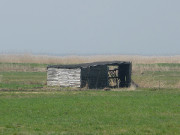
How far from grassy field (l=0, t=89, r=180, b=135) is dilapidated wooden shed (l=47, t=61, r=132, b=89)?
1508 centimetres

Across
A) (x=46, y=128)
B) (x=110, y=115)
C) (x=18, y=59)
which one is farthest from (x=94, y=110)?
(x=18, y=59)

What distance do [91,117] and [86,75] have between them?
80.4 feet

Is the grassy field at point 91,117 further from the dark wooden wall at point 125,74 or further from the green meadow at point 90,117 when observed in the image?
the dark wooden wall at point 125,74

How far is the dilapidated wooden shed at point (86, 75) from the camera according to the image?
46344 mm

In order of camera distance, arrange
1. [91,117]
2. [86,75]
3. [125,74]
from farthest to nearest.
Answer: [125,74], [86,75], [91,117]

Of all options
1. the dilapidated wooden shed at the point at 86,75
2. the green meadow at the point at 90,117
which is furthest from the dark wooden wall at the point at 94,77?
the green meadow at the point at 90,117

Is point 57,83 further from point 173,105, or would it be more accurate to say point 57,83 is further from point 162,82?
point 173,105

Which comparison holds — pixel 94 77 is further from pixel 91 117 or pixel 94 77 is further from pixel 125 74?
pixel 91 117

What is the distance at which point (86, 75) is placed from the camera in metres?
47.2

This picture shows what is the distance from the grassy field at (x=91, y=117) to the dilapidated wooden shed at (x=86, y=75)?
15.1 m

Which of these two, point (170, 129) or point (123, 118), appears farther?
point (123, 118)

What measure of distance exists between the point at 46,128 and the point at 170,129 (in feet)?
16.5

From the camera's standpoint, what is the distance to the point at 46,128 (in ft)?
63.0

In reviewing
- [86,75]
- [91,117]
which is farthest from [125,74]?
[91,117]
